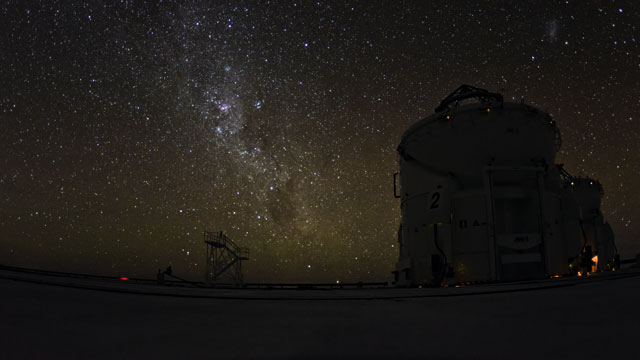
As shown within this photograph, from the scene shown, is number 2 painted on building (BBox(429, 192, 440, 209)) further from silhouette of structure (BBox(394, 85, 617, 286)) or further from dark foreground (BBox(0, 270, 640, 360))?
dark foreground (BBox(0, 270, 640, 360))

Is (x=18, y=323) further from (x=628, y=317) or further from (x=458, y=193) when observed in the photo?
(x=458, y=193)

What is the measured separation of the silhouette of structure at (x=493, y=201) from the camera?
18.9 meters

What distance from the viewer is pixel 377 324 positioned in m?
2.95

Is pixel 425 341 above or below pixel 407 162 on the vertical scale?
below

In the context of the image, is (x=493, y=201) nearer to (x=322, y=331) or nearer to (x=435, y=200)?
(x=435, y=200)

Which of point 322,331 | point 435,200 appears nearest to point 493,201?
point 435,200

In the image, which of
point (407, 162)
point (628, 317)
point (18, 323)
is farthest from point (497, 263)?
point (18, 323)

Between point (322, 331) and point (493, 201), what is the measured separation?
1915 centimetres

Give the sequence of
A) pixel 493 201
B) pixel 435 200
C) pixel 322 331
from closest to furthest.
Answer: pixel 322 331 < pixel 493 201 < pixel 435 200

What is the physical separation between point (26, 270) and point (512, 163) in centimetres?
2197

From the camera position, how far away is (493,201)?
1908 cm

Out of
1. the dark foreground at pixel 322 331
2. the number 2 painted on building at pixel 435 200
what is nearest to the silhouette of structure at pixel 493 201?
the number 2 painted on building at pixel 435 200

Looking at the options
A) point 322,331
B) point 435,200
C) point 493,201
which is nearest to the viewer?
point 322,331

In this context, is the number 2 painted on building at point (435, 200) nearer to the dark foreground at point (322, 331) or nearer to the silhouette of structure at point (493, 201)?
the silhouette of structure at point (493, 201)
